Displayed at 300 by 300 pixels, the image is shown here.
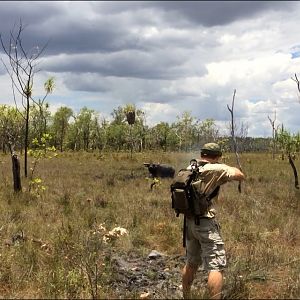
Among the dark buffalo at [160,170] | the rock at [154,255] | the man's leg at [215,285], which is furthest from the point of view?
the dark buffalo at [160,170]

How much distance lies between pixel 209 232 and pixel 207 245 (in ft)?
0.43

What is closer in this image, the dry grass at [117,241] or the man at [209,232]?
Answer: the man at [209,232]

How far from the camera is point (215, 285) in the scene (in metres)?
4.27

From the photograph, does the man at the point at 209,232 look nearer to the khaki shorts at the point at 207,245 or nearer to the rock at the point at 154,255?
the khaki shorts at the point at 207,245

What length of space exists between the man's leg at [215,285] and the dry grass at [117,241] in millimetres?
326

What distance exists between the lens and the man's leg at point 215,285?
4223mm

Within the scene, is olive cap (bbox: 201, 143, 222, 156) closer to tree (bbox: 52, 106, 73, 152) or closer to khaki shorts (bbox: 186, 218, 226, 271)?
khaki shorts (bbox: 186, 218, 226, 271)

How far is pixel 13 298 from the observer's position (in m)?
4.43

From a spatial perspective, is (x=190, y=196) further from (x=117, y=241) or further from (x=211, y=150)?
(x=117, y=241)

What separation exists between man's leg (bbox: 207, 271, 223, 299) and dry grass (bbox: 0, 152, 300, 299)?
1.07ft

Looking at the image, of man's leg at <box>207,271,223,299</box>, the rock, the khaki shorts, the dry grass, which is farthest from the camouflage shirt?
the rock

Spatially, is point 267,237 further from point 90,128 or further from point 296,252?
point 90,128

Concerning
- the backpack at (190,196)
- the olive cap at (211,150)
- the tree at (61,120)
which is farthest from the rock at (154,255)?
the tree at (61,120)

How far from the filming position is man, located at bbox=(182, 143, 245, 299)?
4.44m
